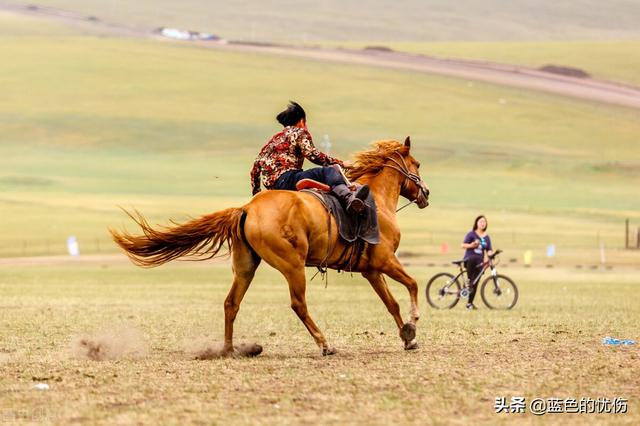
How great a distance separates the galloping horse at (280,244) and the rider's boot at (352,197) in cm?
28

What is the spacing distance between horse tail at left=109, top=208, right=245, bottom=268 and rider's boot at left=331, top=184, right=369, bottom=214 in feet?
3.98

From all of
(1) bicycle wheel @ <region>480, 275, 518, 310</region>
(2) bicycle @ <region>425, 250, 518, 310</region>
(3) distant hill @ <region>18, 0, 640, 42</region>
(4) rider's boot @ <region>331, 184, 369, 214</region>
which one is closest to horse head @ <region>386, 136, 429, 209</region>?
(4) rider's boot @ <region>331, 184, 369, 214</region>

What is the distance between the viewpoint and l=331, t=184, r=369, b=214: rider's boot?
15164 mm

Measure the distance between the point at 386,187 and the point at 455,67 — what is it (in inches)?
4757

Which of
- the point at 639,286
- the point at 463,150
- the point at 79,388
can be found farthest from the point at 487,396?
the point at 463,150

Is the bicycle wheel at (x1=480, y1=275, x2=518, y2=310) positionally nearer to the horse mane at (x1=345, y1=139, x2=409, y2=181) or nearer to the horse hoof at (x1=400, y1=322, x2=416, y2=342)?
the horse mane at (x1=345, y1=139, x2=409, y2=181)

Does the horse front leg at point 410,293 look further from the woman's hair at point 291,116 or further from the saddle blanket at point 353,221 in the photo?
the woman's hair at point 291,116

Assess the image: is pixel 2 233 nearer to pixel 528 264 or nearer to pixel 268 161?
pixel 528 264

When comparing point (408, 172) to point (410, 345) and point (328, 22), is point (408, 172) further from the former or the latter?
point (328, 22)

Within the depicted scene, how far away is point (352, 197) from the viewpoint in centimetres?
1523

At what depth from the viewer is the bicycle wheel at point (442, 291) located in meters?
27.3

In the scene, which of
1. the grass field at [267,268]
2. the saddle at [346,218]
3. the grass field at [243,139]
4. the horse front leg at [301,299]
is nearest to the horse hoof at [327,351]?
the horse front leg at [301,299]

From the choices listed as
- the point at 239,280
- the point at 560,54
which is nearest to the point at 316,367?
the point at 239,280

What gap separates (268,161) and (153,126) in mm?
99014
